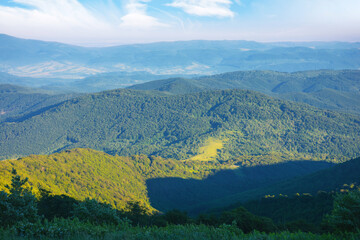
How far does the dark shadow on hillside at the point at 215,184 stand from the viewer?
13875 cm

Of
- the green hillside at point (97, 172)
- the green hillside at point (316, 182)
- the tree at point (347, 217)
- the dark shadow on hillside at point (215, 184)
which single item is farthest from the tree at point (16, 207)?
the dark shadow on hillside at point (215, 184)

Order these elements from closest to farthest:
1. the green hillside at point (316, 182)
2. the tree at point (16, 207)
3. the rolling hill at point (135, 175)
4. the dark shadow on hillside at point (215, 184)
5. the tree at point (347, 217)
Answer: the tree at point (347, 217) → the tree at point (16, 207) → the rolling hill at point (135, 175) → the green hillside at point (316, 182) → the dark shadow on hillside at point (215, 184)

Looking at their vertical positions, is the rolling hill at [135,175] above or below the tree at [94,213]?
below

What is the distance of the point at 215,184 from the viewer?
162625mm

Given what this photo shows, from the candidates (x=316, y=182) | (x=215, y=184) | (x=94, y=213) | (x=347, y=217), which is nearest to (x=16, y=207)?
(x=94, y=213)

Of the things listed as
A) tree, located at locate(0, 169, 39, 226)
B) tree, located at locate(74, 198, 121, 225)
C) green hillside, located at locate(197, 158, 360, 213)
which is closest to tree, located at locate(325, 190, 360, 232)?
tree, located at locate(0, 169, 39, 226)

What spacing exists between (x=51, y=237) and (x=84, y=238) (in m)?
2.09

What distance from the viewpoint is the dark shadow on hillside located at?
139 m

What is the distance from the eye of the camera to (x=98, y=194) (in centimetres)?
10300

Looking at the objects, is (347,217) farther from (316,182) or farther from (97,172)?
(97,172)

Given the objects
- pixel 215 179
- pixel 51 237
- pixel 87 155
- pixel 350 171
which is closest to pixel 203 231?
pixel 51 237

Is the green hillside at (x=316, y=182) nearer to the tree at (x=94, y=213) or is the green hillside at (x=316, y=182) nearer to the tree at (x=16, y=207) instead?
the tree at (x=94, y=213)

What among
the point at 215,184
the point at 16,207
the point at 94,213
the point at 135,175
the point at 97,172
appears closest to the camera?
the point at 16,207

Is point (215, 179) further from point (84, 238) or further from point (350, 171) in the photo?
point (84, 238)
